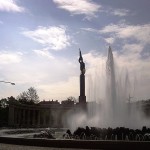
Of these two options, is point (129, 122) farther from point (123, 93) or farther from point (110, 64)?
point (110, 64)

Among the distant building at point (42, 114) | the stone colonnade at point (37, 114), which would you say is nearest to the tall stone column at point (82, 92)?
the distant building at point (42, 114)

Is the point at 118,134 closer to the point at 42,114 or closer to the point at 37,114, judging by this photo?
the point at 37,114

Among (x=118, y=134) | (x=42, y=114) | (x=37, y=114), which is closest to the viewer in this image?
(x=118, y=134)

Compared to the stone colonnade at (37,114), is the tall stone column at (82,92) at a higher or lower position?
higher

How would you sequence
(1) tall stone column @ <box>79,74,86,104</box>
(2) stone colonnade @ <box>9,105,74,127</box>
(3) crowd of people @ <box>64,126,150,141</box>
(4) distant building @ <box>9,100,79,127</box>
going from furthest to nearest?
(4) distant building @ <box>9,100,79,127</box>
(2) stone colonnade @ <box>9,105,74,127</box>
(1) tall stone column @ <box>79,74,86,104</box>
(3) crowd of people @ <box>64,126,150,141</box>

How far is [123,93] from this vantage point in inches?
1911

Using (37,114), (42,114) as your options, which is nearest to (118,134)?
(37,114)

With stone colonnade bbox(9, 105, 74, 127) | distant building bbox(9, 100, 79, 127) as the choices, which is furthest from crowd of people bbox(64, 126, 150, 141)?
distant building bbox(9, 100, 79, 127)

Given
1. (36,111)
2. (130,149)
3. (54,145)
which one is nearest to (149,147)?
(130,149)

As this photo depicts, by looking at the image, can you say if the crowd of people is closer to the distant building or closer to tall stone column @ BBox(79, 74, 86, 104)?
tall stone column @ BBox(79, 74, 86, 104)

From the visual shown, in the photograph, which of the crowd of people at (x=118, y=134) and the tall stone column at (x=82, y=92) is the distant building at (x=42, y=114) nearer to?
the tall stone column at (x=82, y=92)

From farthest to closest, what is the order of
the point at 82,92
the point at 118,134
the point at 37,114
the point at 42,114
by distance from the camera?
the point at 42,114
the point at 37,114
the point at 82,92
the point at 118,134

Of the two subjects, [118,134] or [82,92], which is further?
[82,92]

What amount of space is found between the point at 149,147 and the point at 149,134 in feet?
26.5
